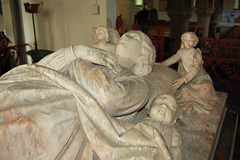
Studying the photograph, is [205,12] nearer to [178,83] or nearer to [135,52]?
[178,83]

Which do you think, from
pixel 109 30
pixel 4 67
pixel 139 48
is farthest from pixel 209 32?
pixel 4 67

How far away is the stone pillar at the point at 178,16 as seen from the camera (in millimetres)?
4719

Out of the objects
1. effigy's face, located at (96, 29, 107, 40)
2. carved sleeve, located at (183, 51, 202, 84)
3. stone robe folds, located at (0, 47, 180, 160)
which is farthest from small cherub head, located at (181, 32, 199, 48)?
stone robe folds, located at (0, 47, 180, 160)

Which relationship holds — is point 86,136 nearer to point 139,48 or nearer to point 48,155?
point 48,155

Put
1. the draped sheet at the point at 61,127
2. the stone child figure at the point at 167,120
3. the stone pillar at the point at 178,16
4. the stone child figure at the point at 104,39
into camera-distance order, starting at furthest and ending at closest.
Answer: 1. the stone pillar at the point at 178,16
2. the stone child figure at the point at 104,39
3. the stone child figure at the point at 167,120
4. the draped sheet at the point at 61,127

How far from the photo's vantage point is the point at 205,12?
15.1ft

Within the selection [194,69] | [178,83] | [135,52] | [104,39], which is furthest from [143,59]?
[104,39]

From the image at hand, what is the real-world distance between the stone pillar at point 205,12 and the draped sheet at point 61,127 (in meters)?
3.59

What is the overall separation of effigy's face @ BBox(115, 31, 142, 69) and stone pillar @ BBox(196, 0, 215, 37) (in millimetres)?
2772

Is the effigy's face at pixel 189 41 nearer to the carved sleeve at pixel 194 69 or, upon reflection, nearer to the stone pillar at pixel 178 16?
the carved sleeve at pixel 194 69

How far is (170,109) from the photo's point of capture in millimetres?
1942

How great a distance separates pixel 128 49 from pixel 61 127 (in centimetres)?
107

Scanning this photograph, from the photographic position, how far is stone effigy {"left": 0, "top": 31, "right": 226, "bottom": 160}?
1.55 meters

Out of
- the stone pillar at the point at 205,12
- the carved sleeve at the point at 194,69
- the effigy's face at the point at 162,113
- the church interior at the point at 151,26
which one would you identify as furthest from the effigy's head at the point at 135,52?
the stone pillar at the point at 205,12
